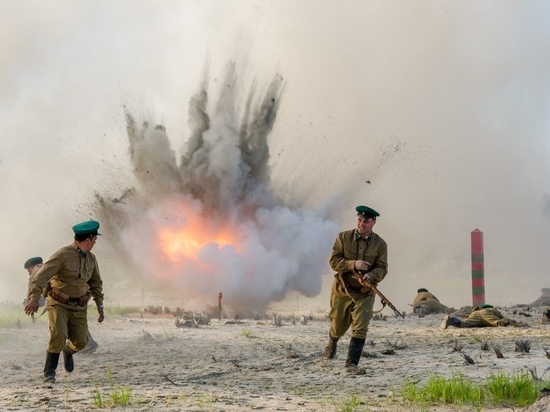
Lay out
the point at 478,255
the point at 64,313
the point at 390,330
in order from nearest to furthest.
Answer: the point at 64,313 → the point at 390,330 → the point at 478,255

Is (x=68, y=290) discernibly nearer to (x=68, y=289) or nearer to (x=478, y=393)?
(x=68, y=289)

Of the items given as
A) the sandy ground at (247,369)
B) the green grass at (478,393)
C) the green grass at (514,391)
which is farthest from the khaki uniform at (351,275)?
the green grass at (514,391)

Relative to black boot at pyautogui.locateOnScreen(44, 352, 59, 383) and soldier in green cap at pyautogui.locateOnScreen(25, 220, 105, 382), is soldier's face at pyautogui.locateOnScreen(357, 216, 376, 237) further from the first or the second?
black boot at pyautogui.locateOnScreen(44, 352, 59, 383)

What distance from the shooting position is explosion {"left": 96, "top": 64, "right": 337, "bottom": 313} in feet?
82.2

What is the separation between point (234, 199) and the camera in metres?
25.5

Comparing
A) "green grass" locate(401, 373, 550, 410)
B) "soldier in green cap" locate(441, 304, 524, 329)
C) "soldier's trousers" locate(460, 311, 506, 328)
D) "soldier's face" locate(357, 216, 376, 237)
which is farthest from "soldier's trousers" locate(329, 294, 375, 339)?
"soldier's trousers" locate(460, 311, 506, 328)

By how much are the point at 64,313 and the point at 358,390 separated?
11.9 feet

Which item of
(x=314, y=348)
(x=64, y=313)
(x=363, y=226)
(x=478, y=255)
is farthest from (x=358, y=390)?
(x=478, y=255)

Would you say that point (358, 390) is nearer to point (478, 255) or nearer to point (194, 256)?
point (194, 256)

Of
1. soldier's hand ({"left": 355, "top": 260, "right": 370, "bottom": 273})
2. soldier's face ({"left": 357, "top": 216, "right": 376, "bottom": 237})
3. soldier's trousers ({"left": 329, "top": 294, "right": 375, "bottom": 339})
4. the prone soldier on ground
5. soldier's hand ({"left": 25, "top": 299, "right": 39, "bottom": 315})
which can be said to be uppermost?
the prone soldier on ground

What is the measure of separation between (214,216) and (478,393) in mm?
19027

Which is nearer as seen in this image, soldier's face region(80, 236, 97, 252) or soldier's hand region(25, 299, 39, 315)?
soldier's hand region(25, 299, 39, 315)

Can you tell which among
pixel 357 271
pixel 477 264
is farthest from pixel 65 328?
pixel 477 264

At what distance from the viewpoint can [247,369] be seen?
9992mm
